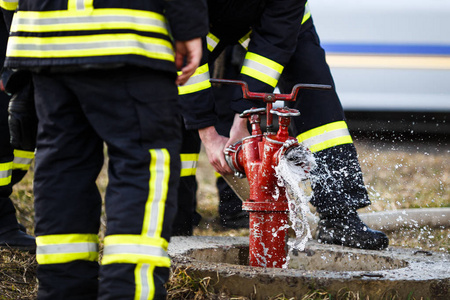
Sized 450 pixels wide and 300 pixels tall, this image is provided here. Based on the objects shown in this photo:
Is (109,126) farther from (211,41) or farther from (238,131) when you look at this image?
(211,41)

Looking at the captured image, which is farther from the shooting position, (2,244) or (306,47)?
(306,47)

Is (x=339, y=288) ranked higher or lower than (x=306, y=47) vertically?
lower

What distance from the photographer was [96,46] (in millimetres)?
1634

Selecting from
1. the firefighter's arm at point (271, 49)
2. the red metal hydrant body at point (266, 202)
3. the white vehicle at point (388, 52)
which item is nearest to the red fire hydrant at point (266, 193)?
the red metal hydrant body at point (266, 202)

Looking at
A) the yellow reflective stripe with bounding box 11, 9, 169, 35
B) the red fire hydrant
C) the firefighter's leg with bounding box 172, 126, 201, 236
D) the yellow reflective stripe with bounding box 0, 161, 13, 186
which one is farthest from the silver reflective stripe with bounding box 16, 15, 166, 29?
the firefighter's leg with bounding box 172, 126, 201, 236

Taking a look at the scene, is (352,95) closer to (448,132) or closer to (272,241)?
(448,132)

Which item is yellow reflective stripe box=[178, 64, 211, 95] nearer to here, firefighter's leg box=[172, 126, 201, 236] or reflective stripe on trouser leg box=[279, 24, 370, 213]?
reflective stripe on trouser leg box=[279, 24, 370, 213]

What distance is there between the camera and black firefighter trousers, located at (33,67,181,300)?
1640 mm

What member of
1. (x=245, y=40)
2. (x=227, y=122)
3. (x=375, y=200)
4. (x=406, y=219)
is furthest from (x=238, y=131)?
(x=375, y=200)

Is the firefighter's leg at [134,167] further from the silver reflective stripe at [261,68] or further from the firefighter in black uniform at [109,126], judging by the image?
the silver reflective stripe at [261,68]

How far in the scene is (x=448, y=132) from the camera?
6.26 m

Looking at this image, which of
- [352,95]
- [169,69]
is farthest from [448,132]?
[169,69]

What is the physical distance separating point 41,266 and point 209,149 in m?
1.09

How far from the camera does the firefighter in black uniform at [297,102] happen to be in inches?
104
